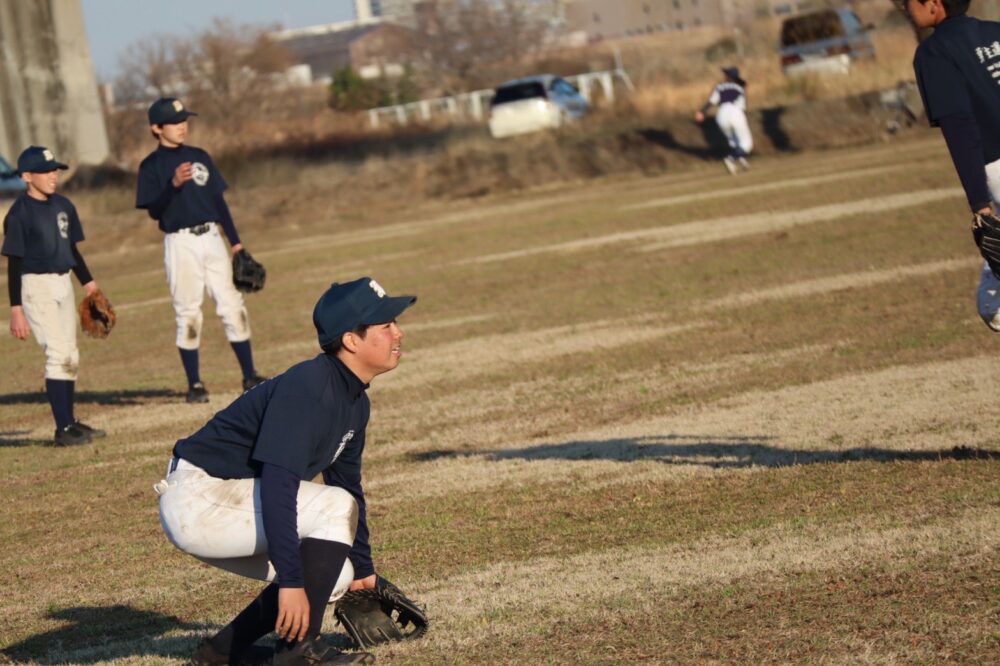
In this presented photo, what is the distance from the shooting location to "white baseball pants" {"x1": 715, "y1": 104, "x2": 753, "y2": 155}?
29766 millimetres

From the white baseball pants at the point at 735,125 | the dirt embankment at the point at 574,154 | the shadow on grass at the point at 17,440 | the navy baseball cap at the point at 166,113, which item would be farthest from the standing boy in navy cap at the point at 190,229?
the dirt embankment at the point at 574,154

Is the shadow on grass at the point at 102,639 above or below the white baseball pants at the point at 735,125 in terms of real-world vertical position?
above

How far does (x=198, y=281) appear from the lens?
1233 centimetres

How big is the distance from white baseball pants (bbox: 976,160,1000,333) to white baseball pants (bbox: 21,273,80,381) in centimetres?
676

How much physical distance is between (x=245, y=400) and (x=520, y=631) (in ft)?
4.55

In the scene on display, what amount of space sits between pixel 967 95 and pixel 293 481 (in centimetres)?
374

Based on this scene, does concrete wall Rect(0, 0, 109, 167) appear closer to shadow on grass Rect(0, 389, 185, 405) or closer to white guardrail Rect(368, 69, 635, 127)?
white guardrail Rect(368, 69, 635, 127)

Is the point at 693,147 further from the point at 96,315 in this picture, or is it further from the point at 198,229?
the point at 96,315

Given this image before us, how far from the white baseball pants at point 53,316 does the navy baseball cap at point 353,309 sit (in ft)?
21.4

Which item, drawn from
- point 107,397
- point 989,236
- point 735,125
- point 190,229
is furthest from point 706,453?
point 735,125

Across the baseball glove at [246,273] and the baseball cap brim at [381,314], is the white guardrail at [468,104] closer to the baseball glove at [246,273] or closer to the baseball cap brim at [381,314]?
the baseball glove at [246,273]

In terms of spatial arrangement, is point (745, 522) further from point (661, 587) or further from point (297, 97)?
point (297, 97)

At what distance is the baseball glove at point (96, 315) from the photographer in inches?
470

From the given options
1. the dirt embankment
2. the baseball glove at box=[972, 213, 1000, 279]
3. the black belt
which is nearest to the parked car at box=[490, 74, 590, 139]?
the dirt embankment
